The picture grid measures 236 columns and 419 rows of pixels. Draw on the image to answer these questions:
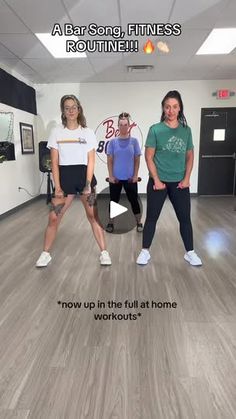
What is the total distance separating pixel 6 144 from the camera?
4.90 m

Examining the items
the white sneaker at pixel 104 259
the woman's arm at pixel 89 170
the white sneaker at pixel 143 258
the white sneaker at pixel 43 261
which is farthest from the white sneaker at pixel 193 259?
the white sneaker at pixel 43 261

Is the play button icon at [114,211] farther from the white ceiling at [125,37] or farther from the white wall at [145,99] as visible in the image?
the white wall at [145,99]

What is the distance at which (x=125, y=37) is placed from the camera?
403cm

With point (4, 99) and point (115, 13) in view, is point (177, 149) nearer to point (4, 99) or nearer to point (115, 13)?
point (115, 13)

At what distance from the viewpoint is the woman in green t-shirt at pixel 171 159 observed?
7.79 feet

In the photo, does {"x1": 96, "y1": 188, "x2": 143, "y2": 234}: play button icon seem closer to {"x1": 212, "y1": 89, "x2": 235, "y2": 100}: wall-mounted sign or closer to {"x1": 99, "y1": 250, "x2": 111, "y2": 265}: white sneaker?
{"x1": 99, "y1": 250, "x2": 111, "y2": 265}: white sneaker

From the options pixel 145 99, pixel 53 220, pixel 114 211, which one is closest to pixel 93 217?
pixel 53 220

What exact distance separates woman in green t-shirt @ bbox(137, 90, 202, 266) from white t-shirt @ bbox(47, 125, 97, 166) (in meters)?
0.49

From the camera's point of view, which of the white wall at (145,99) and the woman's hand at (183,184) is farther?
the white wall at (145,99)

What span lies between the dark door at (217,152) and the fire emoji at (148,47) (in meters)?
2.53

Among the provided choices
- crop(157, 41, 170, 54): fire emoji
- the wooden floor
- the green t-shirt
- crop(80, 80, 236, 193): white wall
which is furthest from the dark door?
the green t-shirt

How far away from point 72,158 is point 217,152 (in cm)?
508

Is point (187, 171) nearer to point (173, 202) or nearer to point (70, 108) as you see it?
point (173, 202)

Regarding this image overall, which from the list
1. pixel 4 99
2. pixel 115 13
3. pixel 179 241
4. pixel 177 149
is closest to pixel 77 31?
pixel 115 13
